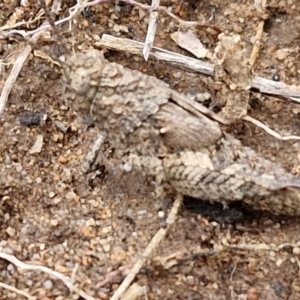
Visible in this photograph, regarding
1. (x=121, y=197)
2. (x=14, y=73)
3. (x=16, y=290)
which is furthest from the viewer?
(x=14, y=73)

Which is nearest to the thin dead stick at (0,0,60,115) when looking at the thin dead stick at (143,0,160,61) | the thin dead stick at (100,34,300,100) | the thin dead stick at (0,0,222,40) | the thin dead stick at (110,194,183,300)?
the thin dead stick at (0,0,222,40)

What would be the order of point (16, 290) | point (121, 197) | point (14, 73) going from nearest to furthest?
point (16, 290) < point (121, 197) < point (14, 73)

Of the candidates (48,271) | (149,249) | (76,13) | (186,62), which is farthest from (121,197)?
(76,13)

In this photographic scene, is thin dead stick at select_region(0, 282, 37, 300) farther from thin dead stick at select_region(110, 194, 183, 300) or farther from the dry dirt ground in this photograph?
thin dead stick at select_region(110, 194, 183, 300)

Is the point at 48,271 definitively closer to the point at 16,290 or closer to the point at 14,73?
the point at 16,290

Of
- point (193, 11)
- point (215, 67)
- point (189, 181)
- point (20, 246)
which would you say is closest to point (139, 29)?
point (193, 11)
